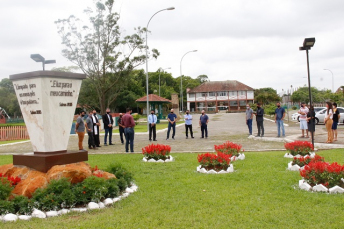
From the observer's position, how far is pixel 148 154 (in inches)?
403

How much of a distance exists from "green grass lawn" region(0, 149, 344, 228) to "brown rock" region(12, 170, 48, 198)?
2.62 feet

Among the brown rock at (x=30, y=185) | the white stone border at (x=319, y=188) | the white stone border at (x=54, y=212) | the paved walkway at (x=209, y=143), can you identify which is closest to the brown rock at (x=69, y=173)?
the brown rock at (x=30, y=185)

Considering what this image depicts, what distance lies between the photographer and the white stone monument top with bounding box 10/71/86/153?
675 centimetres

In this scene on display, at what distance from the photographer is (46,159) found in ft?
21.5

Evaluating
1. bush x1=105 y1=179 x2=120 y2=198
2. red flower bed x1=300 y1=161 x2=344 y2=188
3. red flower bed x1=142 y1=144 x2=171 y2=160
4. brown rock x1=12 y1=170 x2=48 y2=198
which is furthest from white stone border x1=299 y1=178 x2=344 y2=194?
brown rock x1=12 y1=170 x2=48 y2=198

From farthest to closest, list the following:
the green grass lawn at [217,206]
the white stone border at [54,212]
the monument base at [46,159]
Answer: the monument base at [46,159]
the white stone border at [54,212]
the green grass lawn at [217,206]

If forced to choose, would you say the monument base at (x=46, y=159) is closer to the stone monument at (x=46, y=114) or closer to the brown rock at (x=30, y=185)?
the stone monument at (x=46, y=114)

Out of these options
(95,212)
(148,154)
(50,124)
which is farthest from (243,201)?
(148,154)

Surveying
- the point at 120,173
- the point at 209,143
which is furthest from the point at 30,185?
the point at 209,143

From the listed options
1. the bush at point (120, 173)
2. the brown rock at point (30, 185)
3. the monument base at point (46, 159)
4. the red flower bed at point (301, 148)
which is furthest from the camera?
the red flower bed at point (301, 148)

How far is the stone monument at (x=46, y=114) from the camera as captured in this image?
6.72m

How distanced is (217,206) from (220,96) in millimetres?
80285

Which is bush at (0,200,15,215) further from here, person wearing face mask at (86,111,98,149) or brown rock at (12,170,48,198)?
person wearing face mask at (86,111,98,149)

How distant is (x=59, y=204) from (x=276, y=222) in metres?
3.38
